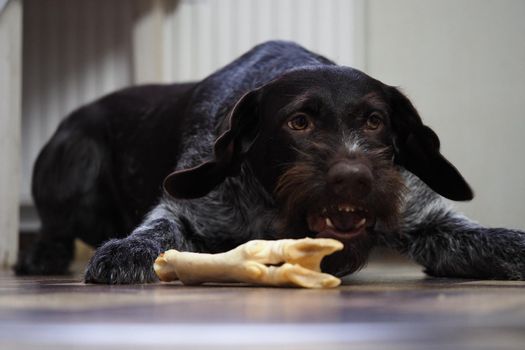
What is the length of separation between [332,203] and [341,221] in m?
0.10

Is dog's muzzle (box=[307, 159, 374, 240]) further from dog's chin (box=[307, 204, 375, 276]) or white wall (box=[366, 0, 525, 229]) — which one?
white wall (box=[366, 0, 525, 229])

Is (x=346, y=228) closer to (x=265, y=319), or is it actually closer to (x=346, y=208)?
(x=346, y=208)

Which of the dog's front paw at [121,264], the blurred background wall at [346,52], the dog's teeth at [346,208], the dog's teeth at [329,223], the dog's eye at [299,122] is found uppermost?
the blurred background wall at [346,52]

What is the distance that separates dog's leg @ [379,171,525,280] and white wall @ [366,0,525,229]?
175cm

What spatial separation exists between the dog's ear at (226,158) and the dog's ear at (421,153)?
378 millimetres

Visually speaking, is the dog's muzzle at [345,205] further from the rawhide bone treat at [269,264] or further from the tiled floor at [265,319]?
the tiled floor at [265,319]

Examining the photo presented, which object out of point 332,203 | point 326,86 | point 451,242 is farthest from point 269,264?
point 451,242

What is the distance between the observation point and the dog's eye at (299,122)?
2.28 meters

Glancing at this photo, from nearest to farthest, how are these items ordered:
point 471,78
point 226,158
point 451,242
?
point 226,158, point 451,242, point 471,78

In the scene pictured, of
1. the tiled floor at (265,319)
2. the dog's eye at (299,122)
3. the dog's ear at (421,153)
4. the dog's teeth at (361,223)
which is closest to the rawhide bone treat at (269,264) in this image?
the tiled floor at (265,319)

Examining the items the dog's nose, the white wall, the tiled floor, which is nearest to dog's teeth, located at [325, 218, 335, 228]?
the dog's nose

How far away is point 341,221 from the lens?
2.10 meters

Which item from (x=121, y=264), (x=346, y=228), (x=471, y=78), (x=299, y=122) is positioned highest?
(x=471, y=78)

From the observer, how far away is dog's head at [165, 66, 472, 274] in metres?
2.04
